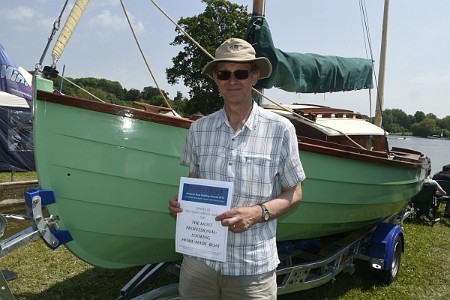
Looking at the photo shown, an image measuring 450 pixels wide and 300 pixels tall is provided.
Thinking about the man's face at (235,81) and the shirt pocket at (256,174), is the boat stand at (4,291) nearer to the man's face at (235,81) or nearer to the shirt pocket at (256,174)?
the shirt pocket at (256,174)

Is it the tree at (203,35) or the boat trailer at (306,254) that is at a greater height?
the tree at (203,35)

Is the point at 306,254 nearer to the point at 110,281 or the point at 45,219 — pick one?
the point at 110,281

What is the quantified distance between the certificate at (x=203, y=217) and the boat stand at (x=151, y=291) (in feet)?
4.23

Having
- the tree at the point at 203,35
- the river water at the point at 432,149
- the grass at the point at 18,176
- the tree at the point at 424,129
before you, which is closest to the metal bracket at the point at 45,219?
the grass at the point at 18,176

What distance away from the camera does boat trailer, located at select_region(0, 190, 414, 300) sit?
2655 millimetres

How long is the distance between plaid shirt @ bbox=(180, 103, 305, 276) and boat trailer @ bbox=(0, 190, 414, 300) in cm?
143

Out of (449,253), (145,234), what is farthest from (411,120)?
(145,234)

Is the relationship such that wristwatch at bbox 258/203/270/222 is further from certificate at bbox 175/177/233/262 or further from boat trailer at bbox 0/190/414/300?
boat trailer at bbox 0/190/414/300

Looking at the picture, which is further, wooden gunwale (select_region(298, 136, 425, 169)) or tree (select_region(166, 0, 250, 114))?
tree (select_region(166, 0, 250, 114))

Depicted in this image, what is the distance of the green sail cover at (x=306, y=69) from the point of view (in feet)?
14.5

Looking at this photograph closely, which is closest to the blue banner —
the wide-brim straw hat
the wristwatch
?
the wide-brim straw hat

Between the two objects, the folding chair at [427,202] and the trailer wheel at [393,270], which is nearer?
the trailer wheel at [393,270]

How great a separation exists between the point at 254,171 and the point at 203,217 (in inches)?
12.8

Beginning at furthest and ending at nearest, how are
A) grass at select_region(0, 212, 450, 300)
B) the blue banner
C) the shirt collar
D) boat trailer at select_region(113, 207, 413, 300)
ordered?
the blue banner < grass at select_region(0, 212, 450, 300) < boat trailer at select_region(113, 207, 413, 300) < the shirt collar
